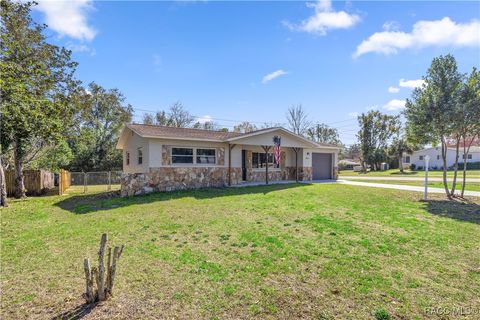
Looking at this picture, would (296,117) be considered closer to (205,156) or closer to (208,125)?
(208,125)

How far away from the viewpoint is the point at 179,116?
4322 centimetres

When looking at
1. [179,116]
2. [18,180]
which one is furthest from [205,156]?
[179,116]

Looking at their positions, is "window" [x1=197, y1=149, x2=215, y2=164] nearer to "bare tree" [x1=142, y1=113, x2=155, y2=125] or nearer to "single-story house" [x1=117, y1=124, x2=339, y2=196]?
"single-story house" [x1=117, y1=124, x2=339, y2=196]

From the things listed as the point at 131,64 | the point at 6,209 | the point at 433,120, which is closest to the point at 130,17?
the point at 131,64

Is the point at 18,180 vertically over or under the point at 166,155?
under

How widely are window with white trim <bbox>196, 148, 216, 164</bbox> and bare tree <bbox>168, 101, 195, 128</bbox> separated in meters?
28.2

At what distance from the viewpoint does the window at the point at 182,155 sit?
48.3ft

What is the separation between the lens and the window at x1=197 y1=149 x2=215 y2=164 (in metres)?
15.6

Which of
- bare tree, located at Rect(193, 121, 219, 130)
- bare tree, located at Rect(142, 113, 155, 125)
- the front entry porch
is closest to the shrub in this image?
the front entry porch

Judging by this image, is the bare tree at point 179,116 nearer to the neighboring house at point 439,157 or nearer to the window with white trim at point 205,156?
the window with white trim at point 205,156

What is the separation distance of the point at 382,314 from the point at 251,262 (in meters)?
2.17

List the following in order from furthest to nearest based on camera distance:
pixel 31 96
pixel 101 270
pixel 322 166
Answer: pixel 322 166 < pixel 31 96 < pixel 101 270

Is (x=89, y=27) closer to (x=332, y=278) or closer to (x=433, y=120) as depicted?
(x=332, y=278)

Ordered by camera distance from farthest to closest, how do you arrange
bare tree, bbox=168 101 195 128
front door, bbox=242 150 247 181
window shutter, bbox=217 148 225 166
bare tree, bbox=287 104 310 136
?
bare tree, bbox=287 104 310 136 → bare tree, bbox=168 101 195 128 → front door, bbox=242 150 247 181 → window shutter, bbox=217 148 225 166
